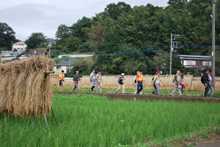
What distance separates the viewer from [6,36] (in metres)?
91.5

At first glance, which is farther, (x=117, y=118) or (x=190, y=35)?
(x=190, y=35)

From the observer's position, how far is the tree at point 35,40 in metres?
80.2

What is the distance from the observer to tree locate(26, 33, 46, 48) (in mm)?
80250

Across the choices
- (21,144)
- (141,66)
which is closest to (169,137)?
(21,144)

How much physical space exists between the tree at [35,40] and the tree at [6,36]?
42.2 ft

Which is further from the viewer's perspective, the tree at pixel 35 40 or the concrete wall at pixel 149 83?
the tree at pixel 35 40

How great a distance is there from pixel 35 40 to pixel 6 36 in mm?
17665

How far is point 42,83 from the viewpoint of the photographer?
5555mm

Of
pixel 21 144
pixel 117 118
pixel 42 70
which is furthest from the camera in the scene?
pixel 117 118

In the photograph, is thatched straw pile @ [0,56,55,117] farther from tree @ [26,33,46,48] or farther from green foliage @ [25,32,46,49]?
→ tree @ [26,33,46,48]

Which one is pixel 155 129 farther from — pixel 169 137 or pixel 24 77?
pixel 24 77

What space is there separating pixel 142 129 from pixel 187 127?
1.33 metres

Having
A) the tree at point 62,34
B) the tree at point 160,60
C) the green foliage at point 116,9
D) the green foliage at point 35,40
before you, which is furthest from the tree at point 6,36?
the tree at point 160,60

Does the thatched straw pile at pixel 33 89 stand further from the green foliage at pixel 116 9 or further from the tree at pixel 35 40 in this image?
the green foliage at pixel 116 9
